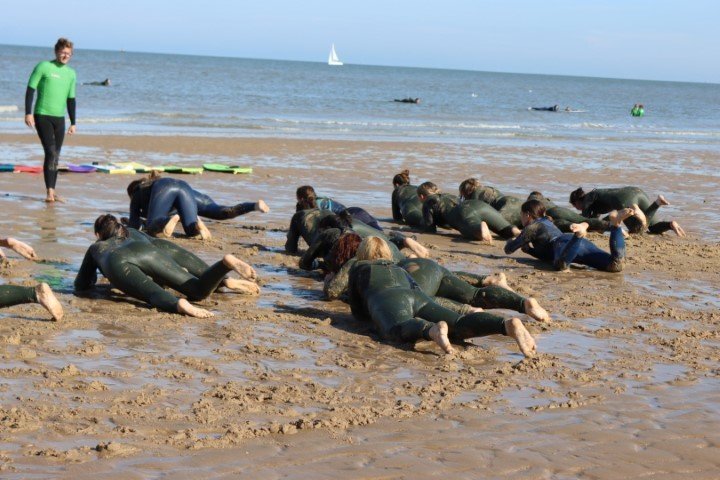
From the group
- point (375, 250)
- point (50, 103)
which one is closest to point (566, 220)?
point (375, 250)

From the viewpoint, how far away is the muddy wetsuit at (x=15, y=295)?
7.41 m

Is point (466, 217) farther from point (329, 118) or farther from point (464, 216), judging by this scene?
point (329, 118)

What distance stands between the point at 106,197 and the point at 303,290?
6649 millimetres

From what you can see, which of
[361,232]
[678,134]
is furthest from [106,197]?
[678,134]

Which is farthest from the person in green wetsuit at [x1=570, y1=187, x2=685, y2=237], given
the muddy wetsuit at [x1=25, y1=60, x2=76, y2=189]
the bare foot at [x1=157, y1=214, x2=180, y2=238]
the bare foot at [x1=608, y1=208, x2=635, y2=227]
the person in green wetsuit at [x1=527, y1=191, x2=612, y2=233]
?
the muddy wetsuit at [x1=25, y1=60, x2=76, y2=189]

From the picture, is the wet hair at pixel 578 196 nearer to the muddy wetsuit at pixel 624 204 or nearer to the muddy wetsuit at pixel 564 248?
the muddy wetsuit at pixel 624 204

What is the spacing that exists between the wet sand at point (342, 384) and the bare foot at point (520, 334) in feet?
0.37

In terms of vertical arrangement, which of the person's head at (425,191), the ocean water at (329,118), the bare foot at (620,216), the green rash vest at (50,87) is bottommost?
the ocean water at (329,118)

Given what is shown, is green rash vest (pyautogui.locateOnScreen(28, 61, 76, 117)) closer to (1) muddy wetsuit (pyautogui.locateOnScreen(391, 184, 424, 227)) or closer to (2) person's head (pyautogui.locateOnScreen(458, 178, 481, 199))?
(1) muddy wetsuit (pyautogui.locateOnScreen(391, 184, 424, 227))

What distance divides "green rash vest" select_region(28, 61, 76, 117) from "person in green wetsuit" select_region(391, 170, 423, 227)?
4.67m

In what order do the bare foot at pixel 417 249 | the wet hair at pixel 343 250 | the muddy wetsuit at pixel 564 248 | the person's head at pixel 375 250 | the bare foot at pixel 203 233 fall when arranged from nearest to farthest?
1. the person's head at pixel 375 250
2. the wet hair at pixel 343 250
3. the bare foot at pixel 417 249
4. the muddy wetsuit at pixel 564 248
5. the bare foot at pixel 203 233

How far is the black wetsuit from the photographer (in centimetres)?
1286

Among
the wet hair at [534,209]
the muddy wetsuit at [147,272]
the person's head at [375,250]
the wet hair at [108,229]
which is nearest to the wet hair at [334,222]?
the person's head at [375,250]

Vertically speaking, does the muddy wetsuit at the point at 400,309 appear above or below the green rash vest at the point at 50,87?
below
